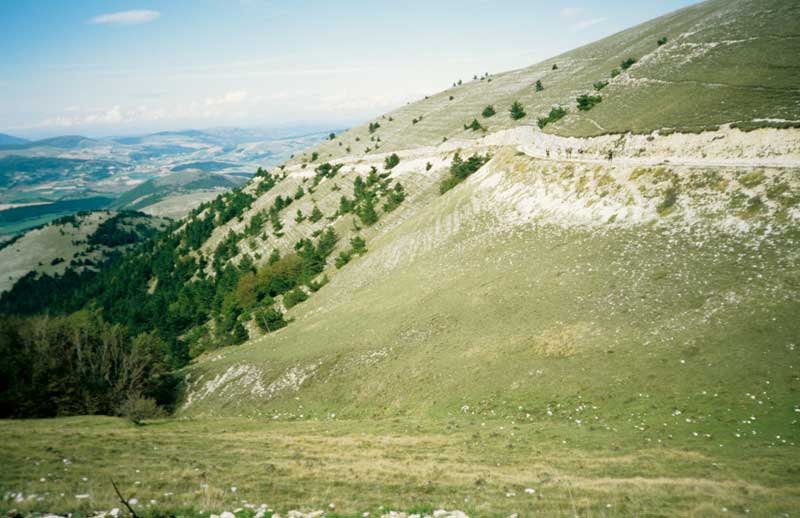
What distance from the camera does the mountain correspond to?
54.6ft

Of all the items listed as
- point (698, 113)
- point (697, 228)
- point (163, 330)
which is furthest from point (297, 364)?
point (163, 330)

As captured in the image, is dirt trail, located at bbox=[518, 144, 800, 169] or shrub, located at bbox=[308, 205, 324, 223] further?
shrub, located at bbox=[308, 205, 324, 223]

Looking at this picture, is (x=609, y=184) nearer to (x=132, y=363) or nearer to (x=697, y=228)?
(x=697, y=228)

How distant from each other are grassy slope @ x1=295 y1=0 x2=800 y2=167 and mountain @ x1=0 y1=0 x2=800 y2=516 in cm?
71

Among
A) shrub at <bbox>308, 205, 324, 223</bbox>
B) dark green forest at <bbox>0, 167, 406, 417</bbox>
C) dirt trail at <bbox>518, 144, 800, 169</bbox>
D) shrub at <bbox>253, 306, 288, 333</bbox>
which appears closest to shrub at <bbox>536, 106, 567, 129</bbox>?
dirt trail at <bbox>518, 144, 800, 169</bbox>

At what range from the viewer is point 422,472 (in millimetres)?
18031

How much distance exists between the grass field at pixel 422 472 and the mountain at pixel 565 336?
5.8 inches

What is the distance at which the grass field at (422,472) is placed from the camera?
46.1 ft

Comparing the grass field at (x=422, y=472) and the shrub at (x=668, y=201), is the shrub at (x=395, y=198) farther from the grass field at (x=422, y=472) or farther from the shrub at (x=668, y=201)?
the grass field at (x=422, y=472)

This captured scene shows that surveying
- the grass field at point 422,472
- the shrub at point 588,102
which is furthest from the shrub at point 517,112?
the grass field at point 422,472

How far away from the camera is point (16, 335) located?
47438mm

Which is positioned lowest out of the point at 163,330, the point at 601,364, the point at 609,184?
the point at 163,330

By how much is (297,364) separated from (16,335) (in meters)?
35.6

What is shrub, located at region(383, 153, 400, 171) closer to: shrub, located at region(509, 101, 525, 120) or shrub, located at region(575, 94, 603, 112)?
shrub, located at region(509, 101, 525, 120)
